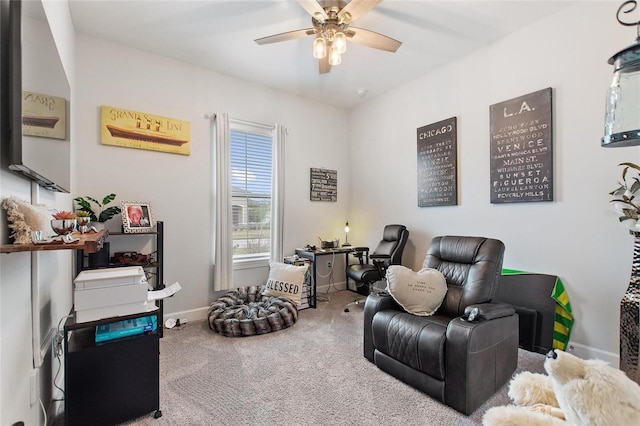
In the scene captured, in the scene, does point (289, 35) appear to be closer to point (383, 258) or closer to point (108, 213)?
point (108, 213)

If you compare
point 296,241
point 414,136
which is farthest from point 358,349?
point 414,136

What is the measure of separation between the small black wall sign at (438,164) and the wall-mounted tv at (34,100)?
11.1 feet

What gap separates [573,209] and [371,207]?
7.78 feet

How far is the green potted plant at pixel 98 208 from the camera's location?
8.53ft

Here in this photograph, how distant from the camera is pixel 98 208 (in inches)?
111

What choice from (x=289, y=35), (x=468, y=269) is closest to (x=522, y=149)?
(x=468, y=269)

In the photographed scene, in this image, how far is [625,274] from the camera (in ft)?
7.02

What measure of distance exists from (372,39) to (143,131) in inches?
97.2

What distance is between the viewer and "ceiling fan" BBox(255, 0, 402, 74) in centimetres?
206

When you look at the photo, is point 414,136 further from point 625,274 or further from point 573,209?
point 625,274

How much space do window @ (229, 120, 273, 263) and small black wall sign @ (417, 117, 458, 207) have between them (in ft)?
6.57

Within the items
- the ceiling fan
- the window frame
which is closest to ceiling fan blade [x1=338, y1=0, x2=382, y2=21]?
the ceiling fan

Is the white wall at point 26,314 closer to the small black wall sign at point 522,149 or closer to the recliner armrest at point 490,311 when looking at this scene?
the recliner armrest at point 490,311

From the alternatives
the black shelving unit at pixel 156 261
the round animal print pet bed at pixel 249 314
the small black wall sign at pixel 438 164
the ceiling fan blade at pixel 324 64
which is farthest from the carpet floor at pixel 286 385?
the ceiling fan blade at pixel 324 64
